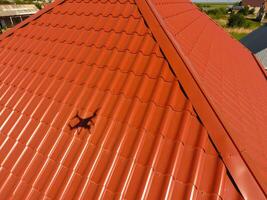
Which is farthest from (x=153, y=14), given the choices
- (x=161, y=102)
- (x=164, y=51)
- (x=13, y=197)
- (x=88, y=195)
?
(x=13, y=197)

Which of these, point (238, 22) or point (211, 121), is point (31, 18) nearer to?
point (211, 121)

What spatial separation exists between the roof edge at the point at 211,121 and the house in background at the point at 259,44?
42.0 ft

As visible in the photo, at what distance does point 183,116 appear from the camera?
7.43 feet

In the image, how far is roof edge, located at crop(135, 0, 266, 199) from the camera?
179 cm

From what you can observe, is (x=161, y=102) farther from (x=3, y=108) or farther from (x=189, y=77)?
(x=3, y=108)

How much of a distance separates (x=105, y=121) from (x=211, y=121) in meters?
1.14

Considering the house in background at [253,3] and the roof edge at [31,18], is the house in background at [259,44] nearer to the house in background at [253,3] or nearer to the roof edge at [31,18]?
the roof edge at [31,18]

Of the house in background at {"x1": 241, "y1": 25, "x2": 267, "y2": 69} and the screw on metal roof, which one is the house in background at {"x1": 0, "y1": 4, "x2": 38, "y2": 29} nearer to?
the house in background at {"x1": 241, "y1": 25, "x2": 267, "y2": 69}

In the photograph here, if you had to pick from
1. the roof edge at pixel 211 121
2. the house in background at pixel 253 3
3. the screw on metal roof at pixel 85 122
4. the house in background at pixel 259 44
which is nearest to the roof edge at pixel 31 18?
the roof edge at pixel 211 121

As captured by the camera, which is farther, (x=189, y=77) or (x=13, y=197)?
(x=189, y=77)

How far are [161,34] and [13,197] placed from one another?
2648 mm

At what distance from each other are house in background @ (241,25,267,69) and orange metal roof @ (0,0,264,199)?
13.1m

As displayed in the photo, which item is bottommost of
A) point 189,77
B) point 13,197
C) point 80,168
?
point 13,197

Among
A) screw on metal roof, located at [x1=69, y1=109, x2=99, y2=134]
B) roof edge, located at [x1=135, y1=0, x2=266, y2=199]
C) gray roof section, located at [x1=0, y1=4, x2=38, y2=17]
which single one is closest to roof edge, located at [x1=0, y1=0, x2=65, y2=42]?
roof edge, located at [x1=135, y1=0, x2=266, y2=199]
